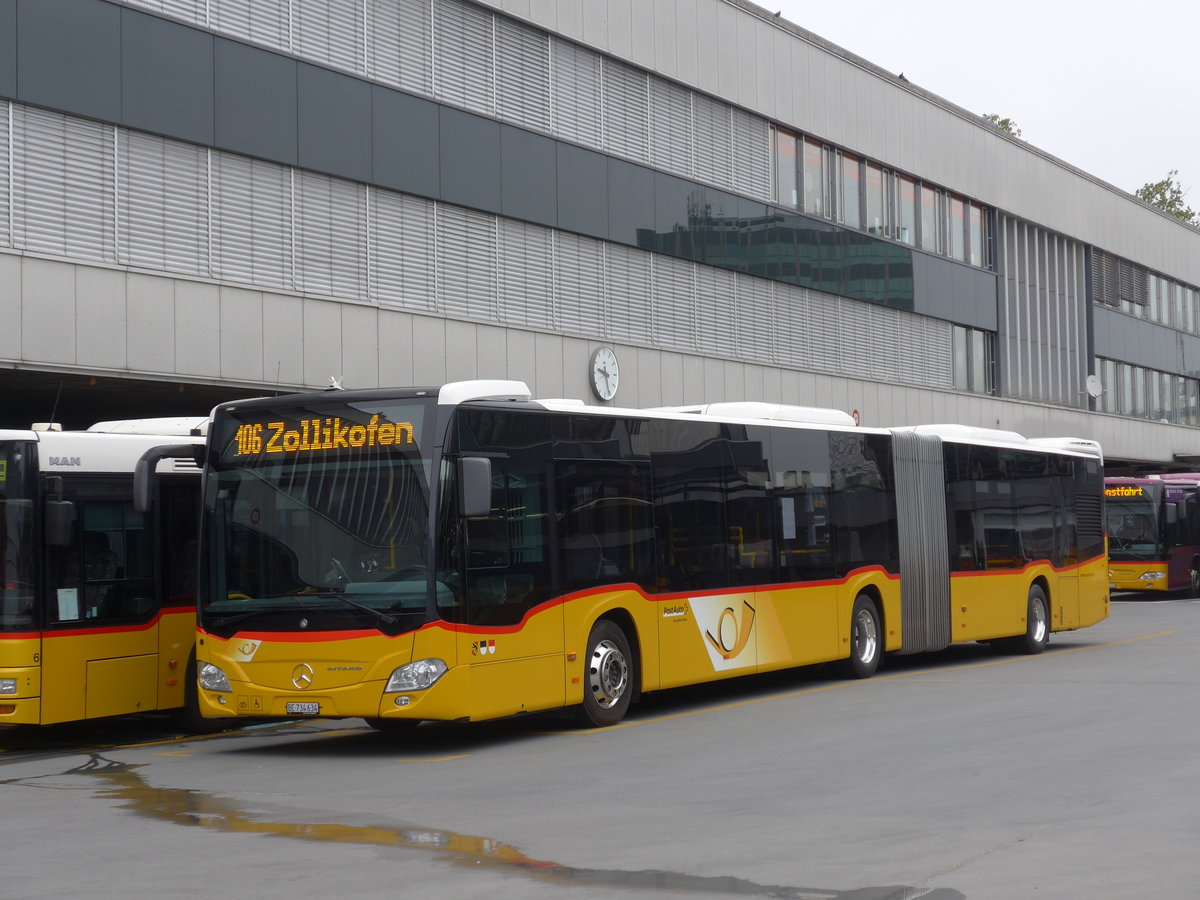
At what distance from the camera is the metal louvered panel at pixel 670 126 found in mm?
29719

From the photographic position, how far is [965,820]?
874 cm

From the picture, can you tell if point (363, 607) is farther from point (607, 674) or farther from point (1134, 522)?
point (1134, 522)

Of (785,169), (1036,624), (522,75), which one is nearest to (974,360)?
(785,169)

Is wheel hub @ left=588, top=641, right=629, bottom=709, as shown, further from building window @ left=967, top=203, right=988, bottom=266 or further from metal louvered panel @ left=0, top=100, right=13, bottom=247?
building window @ left=967, top=203, right=988, bottom=266

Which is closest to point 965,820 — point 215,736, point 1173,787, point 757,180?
point 1173,787

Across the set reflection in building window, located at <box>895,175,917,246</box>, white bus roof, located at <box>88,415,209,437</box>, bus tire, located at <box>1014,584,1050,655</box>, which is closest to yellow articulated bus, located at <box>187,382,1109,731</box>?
white bus roof, located at <box>88,415,209,437</box>

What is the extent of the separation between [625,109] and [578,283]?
366 centimetres

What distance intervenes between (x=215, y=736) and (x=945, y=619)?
33.1ft

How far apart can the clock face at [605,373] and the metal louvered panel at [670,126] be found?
4.18m

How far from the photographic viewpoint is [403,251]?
79.5ft

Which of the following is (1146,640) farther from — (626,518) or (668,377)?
(626,518)

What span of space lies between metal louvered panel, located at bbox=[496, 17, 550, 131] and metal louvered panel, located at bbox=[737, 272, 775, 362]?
700 centimetres

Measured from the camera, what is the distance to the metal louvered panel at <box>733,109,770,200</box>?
3203 centimetres

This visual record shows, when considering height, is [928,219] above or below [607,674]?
above
